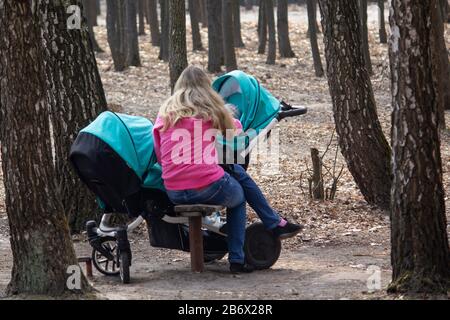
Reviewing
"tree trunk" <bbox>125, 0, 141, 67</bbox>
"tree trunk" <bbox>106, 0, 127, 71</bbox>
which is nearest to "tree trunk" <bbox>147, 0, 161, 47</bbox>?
"tree trunk" <bbox>106, 0, 127, 71</bbox>

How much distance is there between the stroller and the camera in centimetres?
763

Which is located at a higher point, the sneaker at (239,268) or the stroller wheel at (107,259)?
the stroller wheel at (107,259)

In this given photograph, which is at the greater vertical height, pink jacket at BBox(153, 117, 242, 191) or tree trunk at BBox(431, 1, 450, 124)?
pink jacket at BBox(153, 117, 242, 191)

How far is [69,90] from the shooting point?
9523 millimetres

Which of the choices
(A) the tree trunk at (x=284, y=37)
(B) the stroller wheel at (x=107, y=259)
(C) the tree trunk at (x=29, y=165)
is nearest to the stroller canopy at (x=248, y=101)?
(B) the stroller wheel at (x=107, y=259)

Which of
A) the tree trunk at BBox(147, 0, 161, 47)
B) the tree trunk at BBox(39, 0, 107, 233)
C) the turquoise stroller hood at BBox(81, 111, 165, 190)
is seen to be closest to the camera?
the turquoise stroller hood at BBox(81, 111, 165, 190)

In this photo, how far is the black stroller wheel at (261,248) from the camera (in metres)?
8.15

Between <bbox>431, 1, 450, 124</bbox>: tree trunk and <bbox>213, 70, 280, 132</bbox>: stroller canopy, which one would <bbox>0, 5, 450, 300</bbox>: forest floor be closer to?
<bbox>431, 1, 450, 124</bbox>: tree trunk

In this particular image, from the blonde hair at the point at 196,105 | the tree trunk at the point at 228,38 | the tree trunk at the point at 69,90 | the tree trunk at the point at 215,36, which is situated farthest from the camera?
the tree trunk at the point at 215,36

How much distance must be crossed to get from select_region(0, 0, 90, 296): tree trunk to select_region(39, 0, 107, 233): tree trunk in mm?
3147

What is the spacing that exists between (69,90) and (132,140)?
205cm

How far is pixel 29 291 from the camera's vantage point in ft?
20.7

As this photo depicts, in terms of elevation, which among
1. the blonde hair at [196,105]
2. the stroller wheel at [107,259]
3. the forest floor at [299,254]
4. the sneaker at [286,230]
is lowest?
the forest floor at [299,254]

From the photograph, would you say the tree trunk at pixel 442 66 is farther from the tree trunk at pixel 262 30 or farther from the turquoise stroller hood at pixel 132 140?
the tree trunk at pixel 262 30
